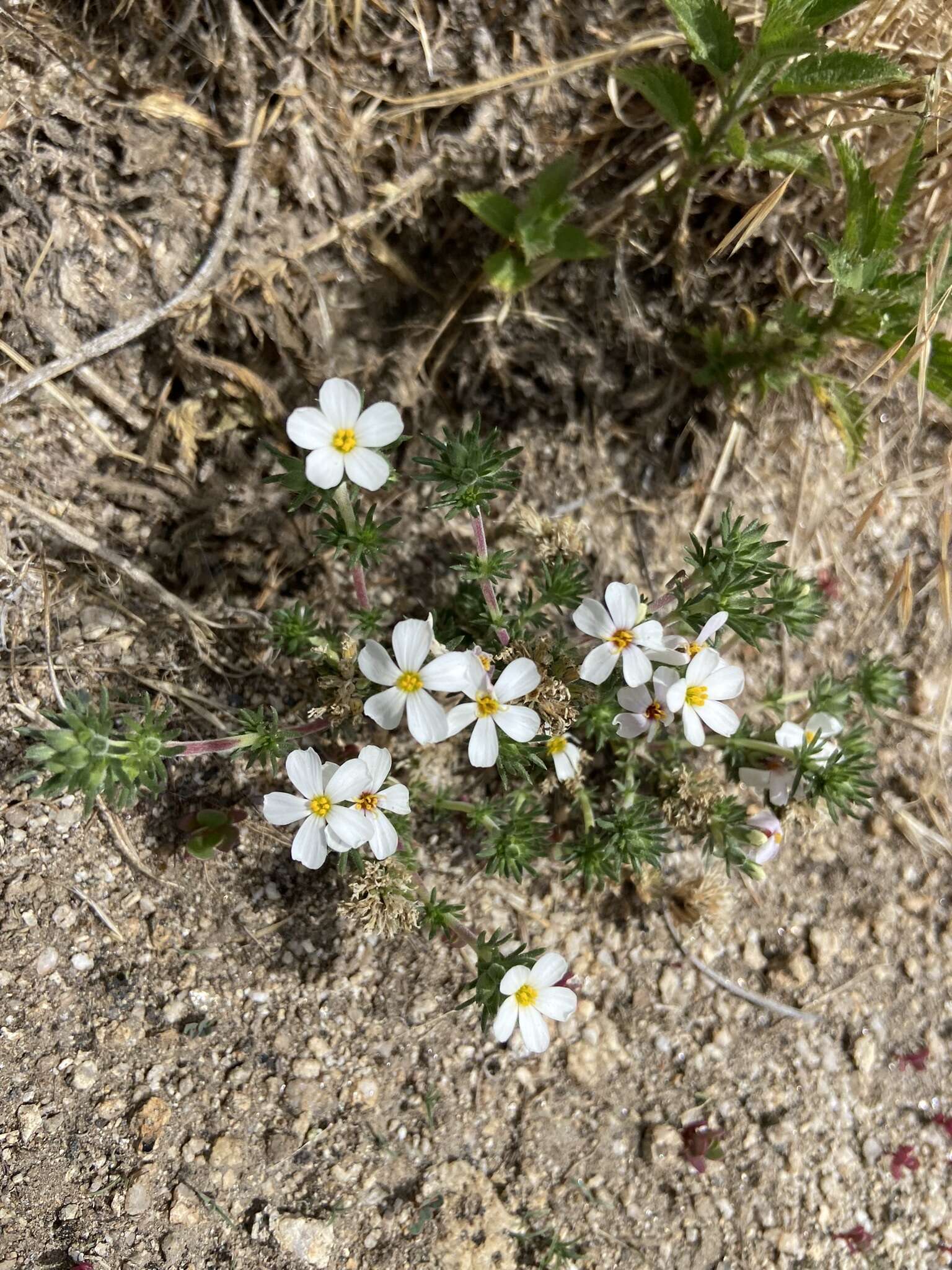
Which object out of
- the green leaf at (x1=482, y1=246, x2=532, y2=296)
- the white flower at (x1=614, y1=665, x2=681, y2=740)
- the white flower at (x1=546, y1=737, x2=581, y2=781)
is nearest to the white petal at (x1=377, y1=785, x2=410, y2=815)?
the white flower at (x1=546, y1=737, x2=581, y2=781)

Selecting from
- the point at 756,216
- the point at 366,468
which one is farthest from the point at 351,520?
the point at 756,216

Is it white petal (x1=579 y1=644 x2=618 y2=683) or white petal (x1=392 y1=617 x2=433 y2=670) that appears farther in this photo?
white petal (x1=579 y1=644 x2=618 y2=683)

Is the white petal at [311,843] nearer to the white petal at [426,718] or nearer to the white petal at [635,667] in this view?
the white petal at [426,718]

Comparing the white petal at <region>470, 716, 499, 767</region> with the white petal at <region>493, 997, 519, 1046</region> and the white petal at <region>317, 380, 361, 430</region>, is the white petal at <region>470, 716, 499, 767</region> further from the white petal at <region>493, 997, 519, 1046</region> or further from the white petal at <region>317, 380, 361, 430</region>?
the white petal at <region>317, 380, 361, 430</region>

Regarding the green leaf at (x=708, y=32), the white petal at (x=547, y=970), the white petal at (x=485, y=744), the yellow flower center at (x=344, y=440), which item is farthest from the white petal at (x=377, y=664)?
the green leaf at (x=708, y=32)

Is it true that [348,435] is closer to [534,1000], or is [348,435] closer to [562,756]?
[562,756]

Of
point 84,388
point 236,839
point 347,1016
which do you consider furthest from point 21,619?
point 347,1016
